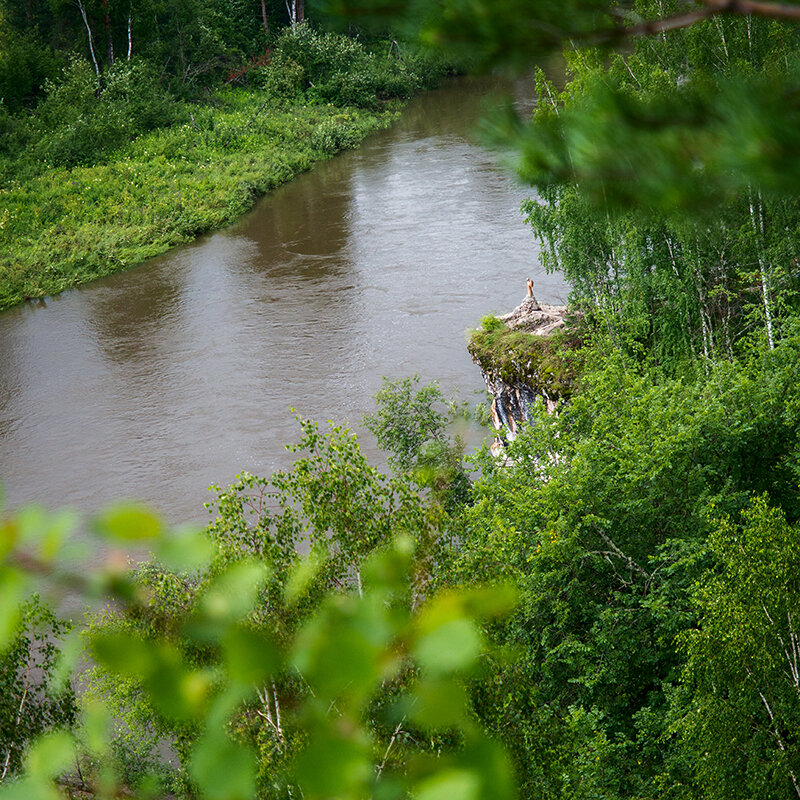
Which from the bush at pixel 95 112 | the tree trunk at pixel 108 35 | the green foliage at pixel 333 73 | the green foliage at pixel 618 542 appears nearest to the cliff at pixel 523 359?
the green foliage at pixel 618 542

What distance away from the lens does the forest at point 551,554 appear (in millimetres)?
851

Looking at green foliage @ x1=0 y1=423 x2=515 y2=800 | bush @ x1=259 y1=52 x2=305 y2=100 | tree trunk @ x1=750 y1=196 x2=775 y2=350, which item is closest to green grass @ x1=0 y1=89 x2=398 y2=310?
bush @ x1=259 y1=52 x2=305 y2=100

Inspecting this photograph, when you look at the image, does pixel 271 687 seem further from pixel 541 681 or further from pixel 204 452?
pixel 204 452

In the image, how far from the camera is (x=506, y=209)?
2684cm

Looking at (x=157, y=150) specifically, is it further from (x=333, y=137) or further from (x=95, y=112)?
(x=333, y=137)

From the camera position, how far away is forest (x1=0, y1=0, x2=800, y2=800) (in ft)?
2.79

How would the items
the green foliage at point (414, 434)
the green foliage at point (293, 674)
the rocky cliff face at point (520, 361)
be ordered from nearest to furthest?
the green foliage at point (293, 674) → the rocky cliff face at point (520, 361) → the green foliage at point (414, 434)

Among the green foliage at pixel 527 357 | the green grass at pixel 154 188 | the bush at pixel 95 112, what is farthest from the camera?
the bush at pixel 95 112

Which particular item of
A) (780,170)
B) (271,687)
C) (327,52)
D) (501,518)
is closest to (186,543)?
(271,687)

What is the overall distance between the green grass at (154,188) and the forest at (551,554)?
13.9m

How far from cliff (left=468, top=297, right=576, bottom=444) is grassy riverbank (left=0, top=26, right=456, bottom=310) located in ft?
50.3

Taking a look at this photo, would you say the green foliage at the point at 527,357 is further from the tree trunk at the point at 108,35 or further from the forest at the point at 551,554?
the tree trunk at the point at 108,35

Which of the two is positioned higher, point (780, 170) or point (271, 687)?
point (780, 170)

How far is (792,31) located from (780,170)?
1004 cm
